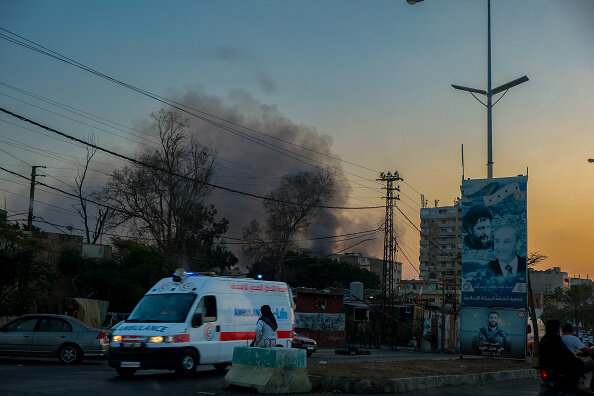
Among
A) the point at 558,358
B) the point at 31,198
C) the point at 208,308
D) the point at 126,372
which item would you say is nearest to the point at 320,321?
the point at 31,198

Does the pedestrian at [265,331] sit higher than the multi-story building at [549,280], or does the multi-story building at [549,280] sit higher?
the multi-story building at [549,280]

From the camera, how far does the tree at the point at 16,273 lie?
1120 inches

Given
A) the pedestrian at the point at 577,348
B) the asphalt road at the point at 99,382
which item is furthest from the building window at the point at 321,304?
the pedestrian at the point at 577,348

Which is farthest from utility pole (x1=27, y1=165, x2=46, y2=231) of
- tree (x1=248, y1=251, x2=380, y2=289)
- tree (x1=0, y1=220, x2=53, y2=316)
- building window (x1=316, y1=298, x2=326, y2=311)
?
tree (x1=248, y1=251, x2=380, y2=289)

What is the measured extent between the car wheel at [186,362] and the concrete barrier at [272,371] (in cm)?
210

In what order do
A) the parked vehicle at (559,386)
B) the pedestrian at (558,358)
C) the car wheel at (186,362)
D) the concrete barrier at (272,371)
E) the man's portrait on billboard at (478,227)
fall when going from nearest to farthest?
the parked vehicle at (559,386), the pedestrian at (558,358), the concrete barrier at (272,371), the car wheel at (186,362), the man's portrait on billboard at (478,227)

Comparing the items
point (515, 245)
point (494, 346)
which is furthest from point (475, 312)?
point (515, 245)

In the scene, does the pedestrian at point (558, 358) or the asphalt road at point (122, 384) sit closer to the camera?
the pedestrian at point (558, 358)

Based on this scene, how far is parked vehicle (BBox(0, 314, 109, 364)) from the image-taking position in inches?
740

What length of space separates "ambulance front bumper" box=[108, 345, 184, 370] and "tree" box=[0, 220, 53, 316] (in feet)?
52.4

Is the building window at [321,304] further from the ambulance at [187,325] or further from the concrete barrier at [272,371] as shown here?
the concrete barrier at [272,371]

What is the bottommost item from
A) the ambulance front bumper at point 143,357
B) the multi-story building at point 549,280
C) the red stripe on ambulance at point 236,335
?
the ambulance front bumper at point 143,357

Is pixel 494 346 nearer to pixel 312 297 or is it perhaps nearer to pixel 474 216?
pixel 474 216

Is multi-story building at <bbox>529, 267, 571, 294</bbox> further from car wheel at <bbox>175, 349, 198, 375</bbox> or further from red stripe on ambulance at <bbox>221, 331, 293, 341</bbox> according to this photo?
car wheel at <bbox>175, 349, 198, 375</bbox>
